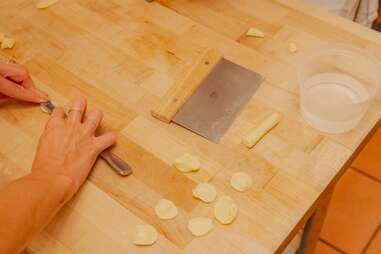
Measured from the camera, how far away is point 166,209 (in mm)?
642

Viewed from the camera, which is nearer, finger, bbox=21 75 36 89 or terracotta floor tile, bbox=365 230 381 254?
finger, bbox=21 75 36 89

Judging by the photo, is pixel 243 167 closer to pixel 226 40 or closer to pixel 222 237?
pixel 222 237

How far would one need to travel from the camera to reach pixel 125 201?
0.66 metres

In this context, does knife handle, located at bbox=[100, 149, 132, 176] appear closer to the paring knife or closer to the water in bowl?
the paring knife

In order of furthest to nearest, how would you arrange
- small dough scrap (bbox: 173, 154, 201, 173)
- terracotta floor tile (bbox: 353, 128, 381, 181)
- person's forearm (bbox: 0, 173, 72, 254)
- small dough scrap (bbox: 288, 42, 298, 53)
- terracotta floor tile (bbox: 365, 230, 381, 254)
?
terracotta floor tile (bbox: 353, 128, 381, 181) → terracotta floor tile (bbox: 365, 230, 381, 254) → small dough scrap (bbox: 288, 42, 298, 53) → small dough scrap (bbox: 173, 154, 201, 173) → person's forearm (bbox: 0, 173, 72, 254)

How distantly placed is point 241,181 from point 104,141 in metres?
0.21

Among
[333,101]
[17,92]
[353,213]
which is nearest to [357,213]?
[353,213]

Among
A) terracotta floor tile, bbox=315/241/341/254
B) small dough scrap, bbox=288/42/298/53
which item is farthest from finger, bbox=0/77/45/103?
terracotta floor tile, bbox=315/241/341/254

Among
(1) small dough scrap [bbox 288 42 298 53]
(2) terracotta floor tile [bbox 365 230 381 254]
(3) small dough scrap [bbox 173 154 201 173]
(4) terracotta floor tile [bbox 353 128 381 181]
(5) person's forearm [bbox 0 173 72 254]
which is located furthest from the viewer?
(4) terracotta floor tile [bbox 353 128 381 181]

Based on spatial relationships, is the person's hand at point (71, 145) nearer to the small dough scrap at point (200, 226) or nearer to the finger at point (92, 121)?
the finger at point (92, 121)

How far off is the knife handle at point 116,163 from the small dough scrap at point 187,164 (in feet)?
0.23

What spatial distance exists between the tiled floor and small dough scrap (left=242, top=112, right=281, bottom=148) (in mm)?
610

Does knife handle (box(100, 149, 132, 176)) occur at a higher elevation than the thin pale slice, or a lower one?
lower

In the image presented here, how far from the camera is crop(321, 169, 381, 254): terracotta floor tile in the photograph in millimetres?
1213
